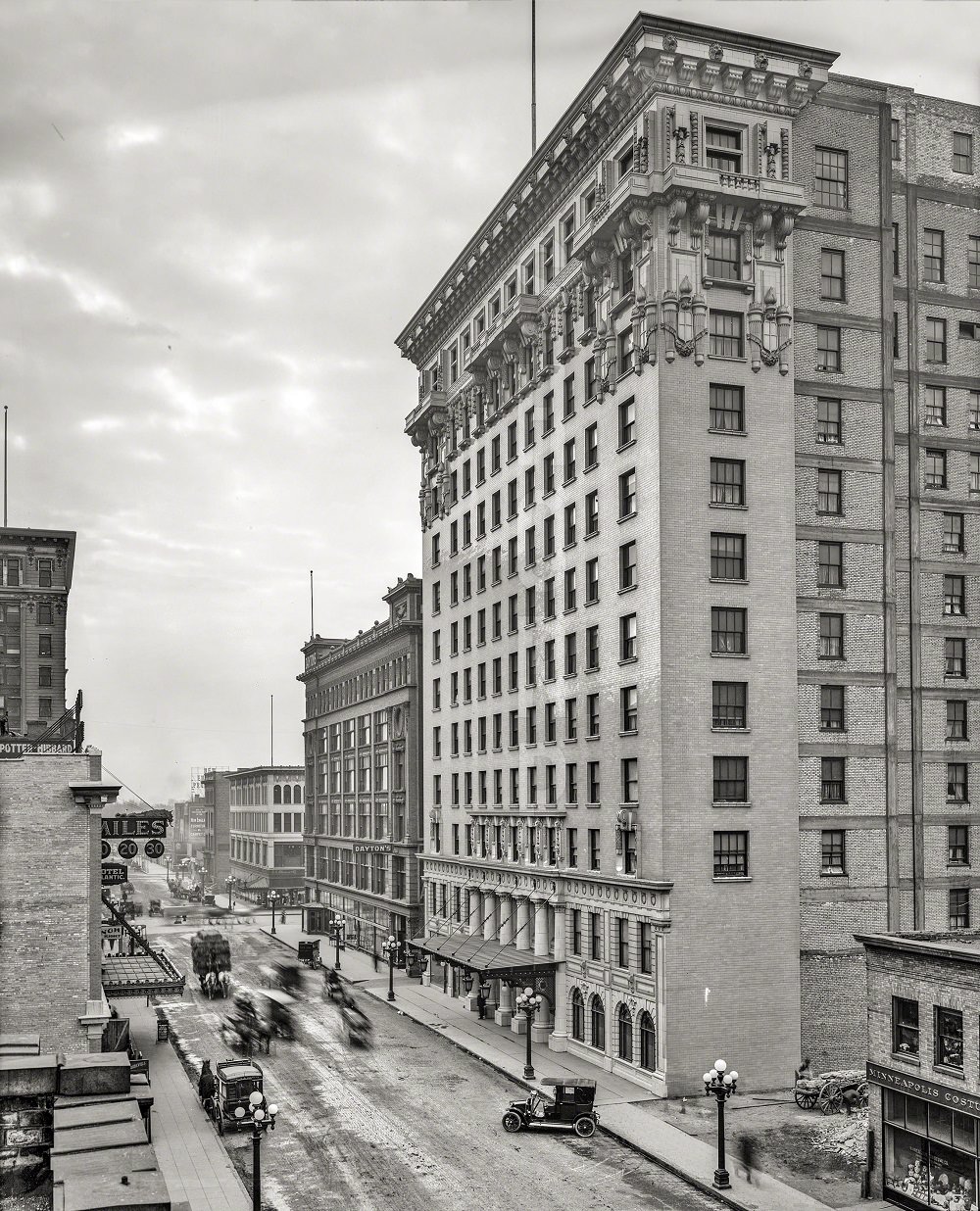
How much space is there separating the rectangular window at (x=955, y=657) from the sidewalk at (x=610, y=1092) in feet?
69.2

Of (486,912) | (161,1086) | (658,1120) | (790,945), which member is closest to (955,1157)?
(658,1120)

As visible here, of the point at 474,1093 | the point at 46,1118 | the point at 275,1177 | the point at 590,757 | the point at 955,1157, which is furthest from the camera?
the point at 590,757

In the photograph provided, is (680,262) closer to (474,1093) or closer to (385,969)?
(474,1093)

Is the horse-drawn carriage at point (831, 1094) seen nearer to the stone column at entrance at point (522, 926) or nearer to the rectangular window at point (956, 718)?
the rectangular window at point (956, 718)

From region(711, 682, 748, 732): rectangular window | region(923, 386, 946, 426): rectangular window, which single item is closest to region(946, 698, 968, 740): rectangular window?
region(711, 682, 748, 732): rectangular window

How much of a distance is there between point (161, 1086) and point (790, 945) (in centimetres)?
2391

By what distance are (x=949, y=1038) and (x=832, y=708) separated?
18908mm

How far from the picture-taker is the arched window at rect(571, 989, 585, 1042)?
50281 mm

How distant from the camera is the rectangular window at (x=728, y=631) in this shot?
46.0 meters

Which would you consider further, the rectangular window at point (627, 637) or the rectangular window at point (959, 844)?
the rectangular window at point (959, 844)

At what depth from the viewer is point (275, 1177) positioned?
33.8 m

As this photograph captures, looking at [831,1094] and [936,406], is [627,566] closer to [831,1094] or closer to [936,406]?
[936,406]

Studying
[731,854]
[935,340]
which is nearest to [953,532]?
[935,340]

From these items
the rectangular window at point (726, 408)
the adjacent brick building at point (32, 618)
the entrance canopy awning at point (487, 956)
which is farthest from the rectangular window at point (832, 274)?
the adjacent brick building at point (32, 618)
